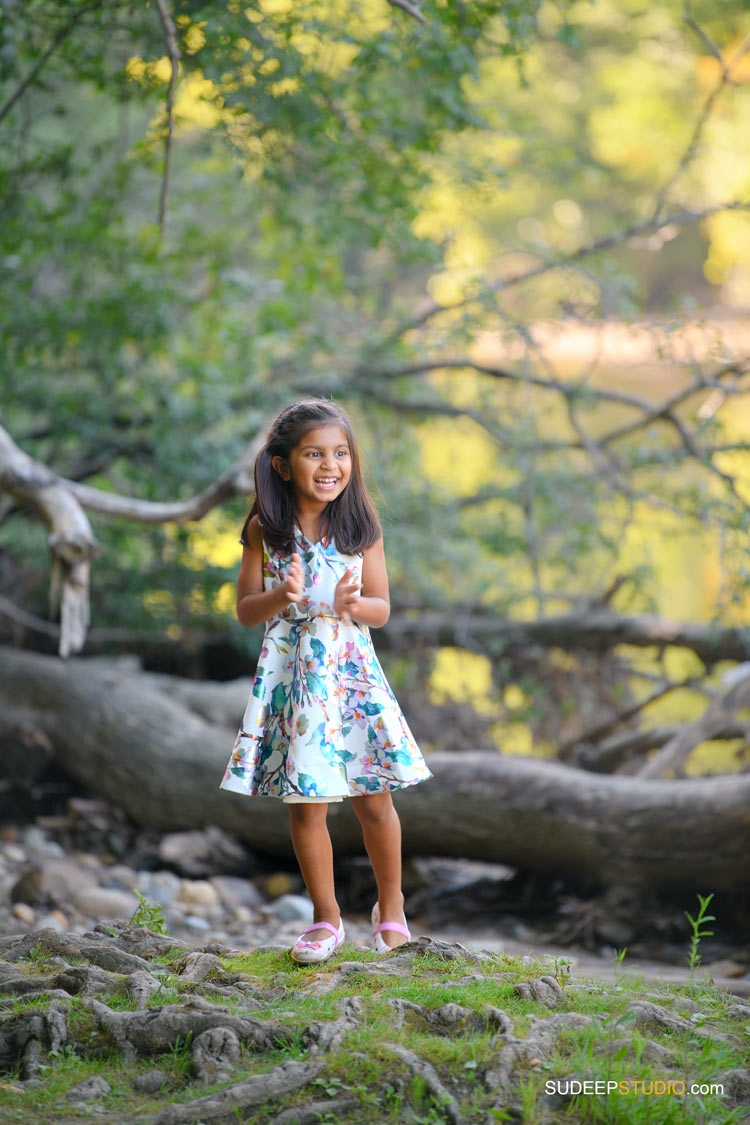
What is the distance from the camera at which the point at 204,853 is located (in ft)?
19.2

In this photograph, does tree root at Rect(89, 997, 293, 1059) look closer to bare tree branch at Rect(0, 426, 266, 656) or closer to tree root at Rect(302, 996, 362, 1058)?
tree root at Rect(302, 996, 362, 1058)

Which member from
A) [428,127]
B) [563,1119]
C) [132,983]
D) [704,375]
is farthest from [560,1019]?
[428,127]

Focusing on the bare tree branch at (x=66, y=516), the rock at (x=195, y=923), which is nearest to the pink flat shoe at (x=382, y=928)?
the rock at (x=195, y=923)

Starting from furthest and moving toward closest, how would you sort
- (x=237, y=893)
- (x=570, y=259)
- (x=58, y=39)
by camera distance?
(x=570, y=259)
(x=237, y=893)
(x=58, y=39)

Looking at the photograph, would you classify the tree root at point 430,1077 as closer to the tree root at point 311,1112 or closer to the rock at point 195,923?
the tree root at point 311,1112

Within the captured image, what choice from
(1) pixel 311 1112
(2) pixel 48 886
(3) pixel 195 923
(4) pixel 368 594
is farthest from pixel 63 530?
(1) pixel 311 1112

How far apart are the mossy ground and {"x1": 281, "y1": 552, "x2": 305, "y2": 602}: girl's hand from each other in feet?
3.30

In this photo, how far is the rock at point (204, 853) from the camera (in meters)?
5.75

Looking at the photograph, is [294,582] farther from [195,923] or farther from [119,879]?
[119,879]

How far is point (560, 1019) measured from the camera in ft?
8.48

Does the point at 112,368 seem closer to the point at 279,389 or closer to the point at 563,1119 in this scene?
the point at 279,389

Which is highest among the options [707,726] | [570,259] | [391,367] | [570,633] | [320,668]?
[570,259]

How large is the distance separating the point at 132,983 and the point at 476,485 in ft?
17.3

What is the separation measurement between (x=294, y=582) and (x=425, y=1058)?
1212 millimetres
